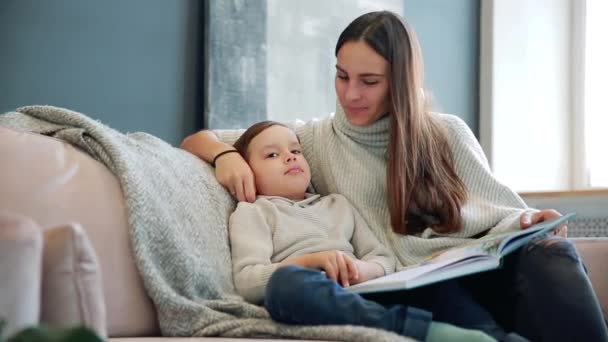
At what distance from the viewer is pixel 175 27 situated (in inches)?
109

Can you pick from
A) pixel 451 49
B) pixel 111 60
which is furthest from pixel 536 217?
pixel 451 49

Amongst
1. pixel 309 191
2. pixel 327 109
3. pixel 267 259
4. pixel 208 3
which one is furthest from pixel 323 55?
pixel 267 259

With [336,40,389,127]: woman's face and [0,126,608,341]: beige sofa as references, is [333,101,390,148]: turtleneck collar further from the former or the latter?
[0,126,608,341]: beige sofa

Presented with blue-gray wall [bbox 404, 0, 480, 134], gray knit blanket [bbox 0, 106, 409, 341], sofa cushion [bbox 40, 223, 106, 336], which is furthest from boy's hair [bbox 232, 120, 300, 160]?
blue-gray wall [bbox 404, 0, 480, 134]

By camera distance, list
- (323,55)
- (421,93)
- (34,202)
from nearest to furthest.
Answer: (34,202)
(421,93)
(323,55)

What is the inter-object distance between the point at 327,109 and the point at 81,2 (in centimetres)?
102

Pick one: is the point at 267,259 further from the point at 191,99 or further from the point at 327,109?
the point at 327,109

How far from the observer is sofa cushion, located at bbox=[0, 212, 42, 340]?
0.79 m

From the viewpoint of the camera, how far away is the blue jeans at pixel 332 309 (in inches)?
51.1

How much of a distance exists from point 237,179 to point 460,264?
1.63 ft

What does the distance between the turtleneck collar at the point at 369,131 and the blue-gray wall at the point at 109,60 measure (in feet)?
3.12

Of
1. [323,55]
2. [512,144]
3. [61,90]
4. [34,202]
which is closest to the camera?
[34,202]

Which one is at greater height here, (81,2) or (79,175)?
(81,2)

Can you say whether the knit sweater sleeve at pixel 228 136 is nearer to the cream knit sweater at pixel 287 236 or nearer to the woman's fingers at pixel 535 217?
the cream knit sweater at pixel 287 236
